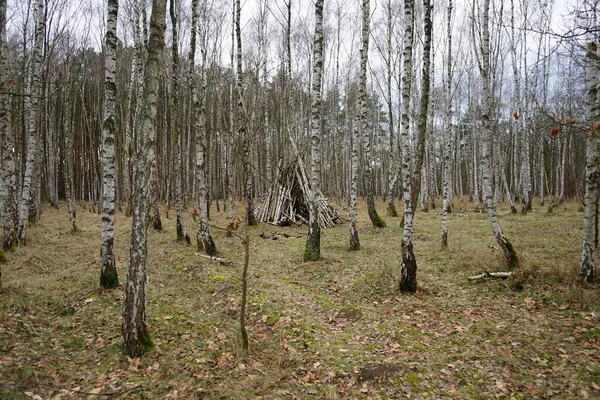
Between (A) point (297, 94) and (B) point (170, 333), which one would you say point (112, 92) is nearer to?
(B) point (170, 333)

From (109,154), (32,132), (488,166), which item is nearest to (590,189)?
(488,166)

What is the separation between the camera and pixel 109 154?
→ 6.34 m

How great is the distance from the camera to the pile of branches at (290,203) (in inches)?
614

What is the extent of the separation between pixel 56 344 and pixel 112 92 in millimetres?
4418

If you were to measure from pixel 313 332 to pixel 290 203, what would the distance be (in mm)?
10977

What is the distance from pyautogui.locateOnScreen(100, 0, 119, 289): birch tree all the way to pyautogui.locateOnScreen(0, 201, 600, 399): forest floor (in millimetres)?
475

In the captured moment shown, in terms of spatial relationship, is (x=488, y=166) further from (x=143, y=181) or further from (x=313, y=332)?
(x=143, y=181)

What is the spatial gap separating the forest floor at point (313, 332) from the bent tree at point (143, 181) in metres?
0.66

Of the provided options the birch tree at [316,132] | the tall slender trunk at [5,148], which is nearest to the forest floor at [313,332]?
the birch tree at [316,132]

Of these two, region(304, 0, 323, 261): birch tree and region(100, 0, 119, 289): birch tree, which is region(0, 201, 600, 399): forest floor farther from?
region(304, 0, 323, 261): birch tree

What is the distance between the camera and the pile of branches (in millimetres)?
15594

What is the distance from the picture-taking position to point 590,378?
13.0 feet

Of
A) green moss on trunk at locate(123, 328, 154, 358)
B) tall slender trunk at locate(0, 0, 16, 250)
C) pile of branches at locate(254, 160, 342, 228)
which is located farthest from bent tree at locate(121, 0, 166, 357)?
pile of branches at locate(254, 160, 342, 228)

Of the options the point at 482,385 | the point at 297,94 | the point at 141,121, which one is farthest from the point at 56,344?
the point at 297,94
